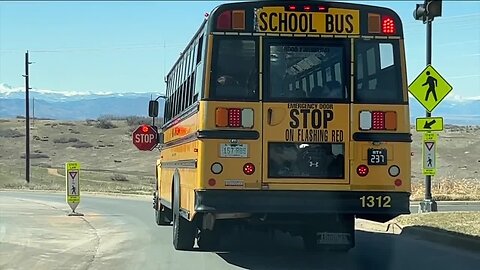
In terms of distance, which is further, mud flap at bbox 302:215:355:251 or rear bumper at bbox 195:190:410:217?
mud flap at bbox 302:215:355:251

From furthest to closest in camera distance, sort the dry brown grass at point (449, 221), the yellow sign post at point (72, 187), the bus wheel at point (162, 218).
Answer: the yellow sign post at point (72, 187)
the bus wheel at point (162, 218)
the dry brown grass at point (449, 221)

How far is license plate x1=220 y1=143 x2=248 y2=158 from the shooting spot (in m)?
10.9

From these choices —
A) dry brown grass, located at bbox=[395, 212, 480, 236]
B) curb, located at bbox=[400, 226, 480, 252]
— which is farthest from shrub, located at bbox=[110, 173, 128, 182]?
curb, located at bbox=[400, 226, 480, 252]

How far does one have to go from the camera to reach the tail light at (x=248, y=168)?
10938 millimetres

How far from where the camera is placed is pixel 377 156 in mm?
11102

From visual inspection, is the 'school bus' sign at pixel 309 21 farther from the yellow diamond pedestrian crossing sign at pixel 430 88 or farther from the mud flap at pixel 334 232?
the yellow diamond pedestrian crossing sign at pixel 430 88

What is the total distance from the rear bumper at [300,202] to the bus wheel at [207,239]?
216 cm

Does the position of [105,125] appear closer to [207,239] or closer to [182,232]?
[182,232]

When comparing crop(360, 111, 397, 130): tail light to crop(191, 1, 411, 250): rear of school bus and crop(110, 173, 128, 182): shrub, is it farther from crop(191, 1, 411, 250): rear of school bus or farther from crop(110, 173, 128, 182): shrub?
crop(110, 173, 128, 182): shrub

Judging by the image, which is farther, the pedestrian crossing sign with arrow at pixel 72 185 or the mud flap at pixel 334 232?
the pedestrian crossing sign with arrow at pixel 72 185

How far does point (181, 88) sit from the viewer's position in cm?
1495

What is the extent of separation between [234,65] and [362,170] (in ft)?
7.47

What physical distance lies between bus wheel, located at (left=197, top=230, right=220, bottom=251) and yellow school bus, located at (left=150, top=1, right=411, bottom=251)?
1.72 meters

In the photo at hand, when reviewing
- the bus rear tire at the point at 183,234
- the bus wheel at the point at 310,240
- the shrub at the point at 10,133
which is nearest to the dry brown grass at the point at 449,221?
the bus wheel at the point at 310,240
